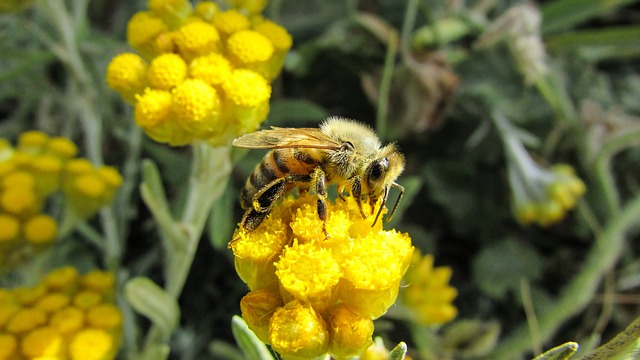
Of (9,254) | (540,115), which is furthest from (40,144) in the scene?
(540,115)

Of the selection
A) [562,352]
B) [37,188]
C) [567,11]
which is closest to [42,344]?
[37,188]

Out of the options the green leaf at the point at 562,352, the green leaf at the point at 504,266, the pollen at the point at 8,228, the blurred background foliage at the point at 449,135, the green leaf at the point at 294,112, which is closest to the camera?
the green leaf at the point at 562,352

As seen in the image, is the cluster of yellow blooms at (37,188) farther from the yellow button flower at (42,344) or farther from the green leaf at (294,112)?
the green leaf at (294,112)

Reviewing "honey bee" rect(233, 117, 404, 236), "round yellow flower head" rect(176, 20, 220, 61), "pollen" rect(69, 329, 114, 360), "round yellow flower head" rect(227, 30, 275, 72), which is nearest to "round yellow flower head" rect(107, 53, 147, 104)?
"round yellow flower head" rect(176, 20, 220, 61)

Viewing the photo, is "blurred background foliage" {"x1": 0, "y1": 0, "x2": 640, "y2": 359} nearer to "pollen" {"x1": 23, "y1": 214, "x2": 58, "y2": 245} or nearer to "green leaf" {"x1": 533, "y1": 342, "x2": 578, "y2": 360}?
"pollen" {"x1": 23, "y1": 214, "x2": 58, "y2": 245}

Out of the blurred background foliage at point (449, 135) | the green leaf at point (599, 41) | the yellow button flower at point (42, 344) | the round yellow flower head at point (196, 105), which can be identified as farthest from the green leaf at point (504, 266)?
the yellow button flower at point (42, 344)

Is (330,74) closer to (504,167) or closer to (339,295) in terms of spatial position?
(504,167)

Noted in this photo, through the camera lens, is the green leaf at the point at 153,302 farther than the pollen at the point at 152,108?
Yes

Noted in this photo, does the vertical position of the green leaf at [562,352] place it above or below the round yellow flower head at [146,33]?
below
